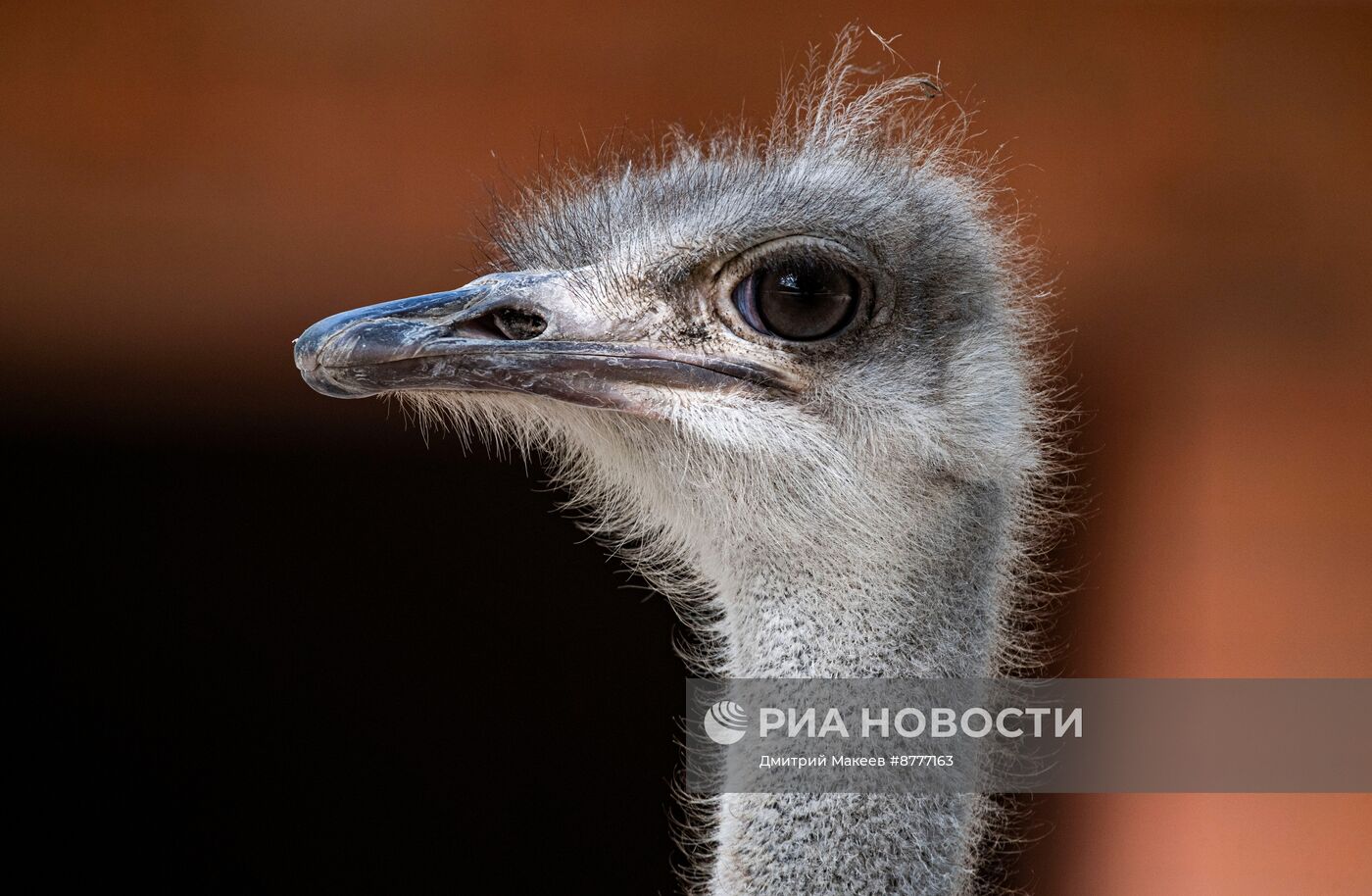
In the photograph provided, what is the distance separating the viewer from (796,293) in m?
1.14

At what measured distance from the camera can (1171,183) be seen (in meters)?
2.00

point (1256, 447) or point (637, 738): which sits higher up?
point (1256, 447)

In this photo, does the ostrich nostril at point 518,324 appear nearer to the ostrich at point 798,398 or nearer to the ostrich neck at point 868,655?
the ostrich at point 798,398

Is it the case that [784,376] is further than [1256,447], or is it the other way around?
[1256,447]

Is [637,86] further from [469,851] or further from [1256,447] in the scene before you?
[469,851]

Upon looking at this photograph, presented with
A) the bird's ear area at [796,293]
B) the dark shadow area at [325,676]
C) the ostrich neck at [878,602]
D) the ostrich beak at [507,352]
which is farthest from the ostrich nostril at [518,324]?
the dark shadow area at [325,676]

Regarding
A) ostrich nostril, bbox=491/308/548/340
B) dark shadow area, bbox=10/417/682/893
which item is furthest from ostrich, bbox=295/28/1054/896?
dark shadow area, bbox=10/417/682/893

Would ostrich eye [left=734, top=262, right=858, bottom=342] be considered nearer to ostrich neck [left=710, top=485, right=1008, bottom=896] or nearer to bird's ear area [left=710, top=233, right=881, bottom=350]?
bird's ear area [left=710, top=233, right=881, bottom=350]

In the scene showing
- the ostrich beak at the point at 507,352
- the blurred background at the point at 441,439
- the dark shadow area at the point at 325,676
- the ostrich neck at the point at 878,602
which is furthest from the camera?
the dark shadow area at the point at 325,676

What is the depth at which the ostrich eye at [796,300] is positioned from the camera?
113cm

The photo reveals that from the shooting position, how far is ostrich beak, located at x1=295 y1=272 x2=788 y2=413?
1044 mm

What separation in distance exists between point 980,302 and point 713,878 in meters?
0.67

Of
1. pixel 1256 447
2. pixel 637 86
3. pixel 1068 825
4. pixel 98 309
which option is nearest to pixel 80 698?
pixel 98 309

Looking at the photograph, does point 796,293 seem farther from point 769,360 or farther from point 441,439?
point 441,439
